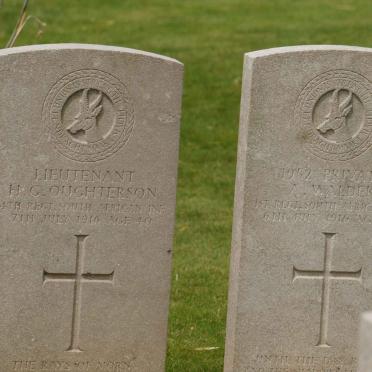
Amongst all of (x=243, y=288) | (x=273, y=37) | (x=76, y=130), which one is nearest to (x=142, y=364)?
(x=243, y=288)

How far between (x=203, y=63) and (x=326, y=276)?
8.58 meters

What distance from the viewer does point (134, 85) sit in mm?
7020

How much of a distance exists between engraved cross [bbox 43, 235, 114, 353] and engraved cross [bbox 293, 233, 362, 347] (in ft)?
3.62

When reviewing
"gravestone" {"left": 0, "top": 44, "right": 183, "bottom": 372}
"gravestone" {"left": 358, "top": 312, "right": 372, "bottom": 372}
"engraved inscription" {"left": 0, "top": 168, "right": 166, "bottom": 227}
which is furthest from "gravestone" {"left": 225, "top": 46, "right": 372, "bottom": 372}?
"gravestone" {"left": 358, "top": 312, "right": 372, "bottom": 372}

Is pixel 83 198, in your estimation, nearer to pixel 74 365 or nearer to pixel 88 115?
pixel 88 115

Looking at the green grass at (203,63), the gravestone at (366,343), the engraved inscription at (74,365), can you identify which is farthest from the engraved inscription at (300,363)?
the gravestone at (366,343)

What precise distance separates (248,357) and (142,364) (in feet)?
1.97

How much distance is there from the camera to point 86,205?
7098 millimetres

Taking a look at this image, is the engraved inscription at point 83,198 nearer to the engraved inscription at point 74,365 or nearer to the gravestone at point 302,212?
the gravestone at point 302,212

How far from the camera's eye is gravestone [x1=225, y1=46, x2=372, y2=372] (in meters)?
7.12

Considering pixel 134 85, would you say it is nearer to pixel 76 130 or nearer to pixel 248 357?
pixel 76 130

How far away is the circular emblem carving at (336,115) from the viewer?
716 cm

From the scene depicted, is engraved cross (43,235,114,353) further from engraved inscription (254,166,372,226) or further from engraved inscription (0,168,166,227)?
engraved inscription (254,166,372,226)

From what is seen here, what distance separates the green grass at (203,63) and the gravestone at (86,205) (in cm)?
77
